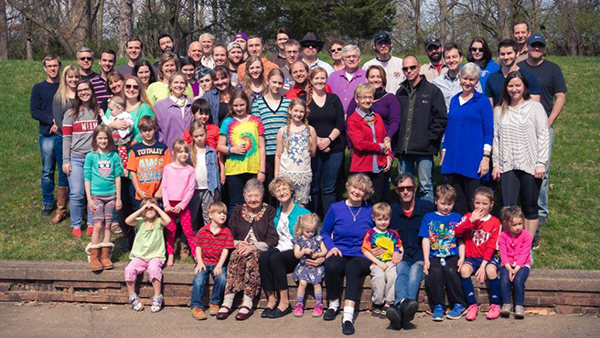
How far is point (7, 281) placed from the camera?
6359 mm

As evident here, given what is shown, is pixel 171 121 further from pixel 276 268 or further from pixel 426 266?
pixel 426 266

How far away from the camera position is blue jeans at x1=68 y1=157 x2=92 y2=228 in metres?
7.33

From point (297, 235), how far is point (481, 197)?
Result: 177 centimetres

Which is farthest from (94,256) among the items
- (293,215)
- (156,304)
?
(293,215)

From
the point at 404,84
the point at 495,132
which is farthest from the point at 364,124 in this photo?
the point at 495,132

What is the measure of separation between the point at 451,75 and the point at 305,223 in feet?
9.34

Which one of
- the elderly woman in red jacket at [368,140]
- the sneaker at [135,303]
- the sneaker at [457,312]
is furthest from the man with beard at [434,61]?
the sneaker at [135,303]

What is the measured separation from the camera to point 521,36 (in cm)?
743

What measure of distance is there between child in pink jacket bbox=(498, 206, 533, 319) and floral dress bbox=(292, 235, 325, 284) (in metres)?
1.67

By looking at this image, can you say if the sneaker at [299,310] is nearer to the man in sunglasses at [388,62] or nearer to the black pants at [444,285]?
the black pants at [444,285]

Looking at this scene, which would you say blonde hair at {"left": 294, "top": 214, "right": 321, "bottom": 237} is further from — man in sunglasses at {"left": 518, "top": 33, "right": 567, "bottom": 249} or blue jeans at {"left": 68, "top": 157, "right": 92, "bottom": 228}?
blue jeans at {"left": 68, "top": 157, "right": 92, "bottom": 228}

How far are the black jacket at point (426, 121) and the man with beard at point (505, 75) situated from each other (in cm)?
57

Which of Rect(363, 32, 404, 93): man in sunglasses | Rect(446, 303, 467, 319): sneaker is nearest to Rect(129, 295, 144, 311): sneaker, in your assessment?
Rect(446, 303, 467, 319): sneaker

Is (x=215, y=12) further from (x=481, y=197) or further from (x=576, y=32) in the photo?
(x=481, y=197)
